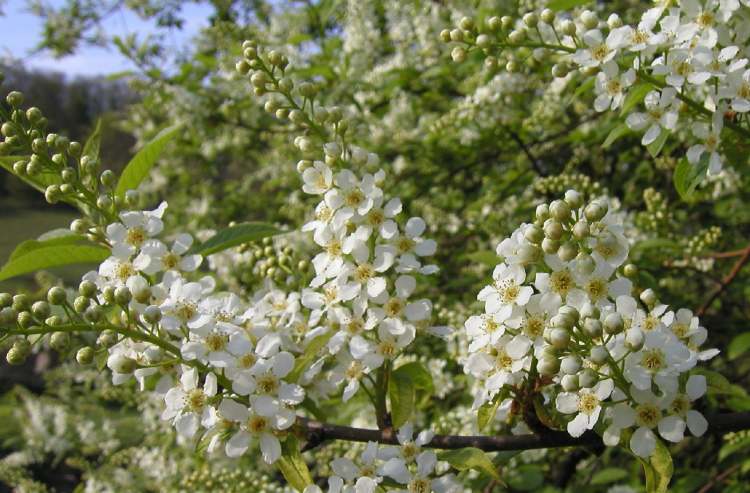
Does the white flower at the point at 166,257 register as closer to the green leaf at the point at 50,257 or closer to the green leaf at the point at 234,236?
the green leaf at the point at 234,236

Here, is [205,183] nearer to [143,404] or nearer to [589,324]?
[143,404]

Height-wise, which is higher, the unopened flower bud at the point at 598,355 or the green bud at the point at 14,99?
the green bud at the point at 14,99

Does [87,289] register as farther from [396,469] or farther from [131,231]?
[396,469]

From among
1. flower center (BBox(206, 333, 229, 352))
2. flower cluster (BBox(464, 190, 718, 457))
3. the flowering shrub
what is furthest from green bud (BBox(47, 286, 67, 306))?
flower cluster (BBox(464, 190, 718, 457))

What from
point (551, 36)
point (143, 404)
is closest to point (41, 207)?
point (143, 404)

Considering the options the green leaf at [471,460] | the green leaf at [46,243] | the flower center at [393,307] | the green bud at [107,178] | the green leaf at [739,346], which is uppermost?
the green bud at [107,178]

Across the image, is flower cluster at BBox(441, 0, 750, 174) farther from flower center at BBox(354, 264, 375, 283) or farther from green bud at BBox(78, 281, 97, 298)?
green bud at BBox(78, 281, 97, 298)

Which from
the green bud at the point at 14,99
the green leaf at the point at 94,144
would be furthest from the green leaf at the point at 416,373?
the green bud at the point at 14,99

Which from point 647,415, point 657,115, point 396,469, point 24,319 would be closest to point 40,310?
point 24,319
